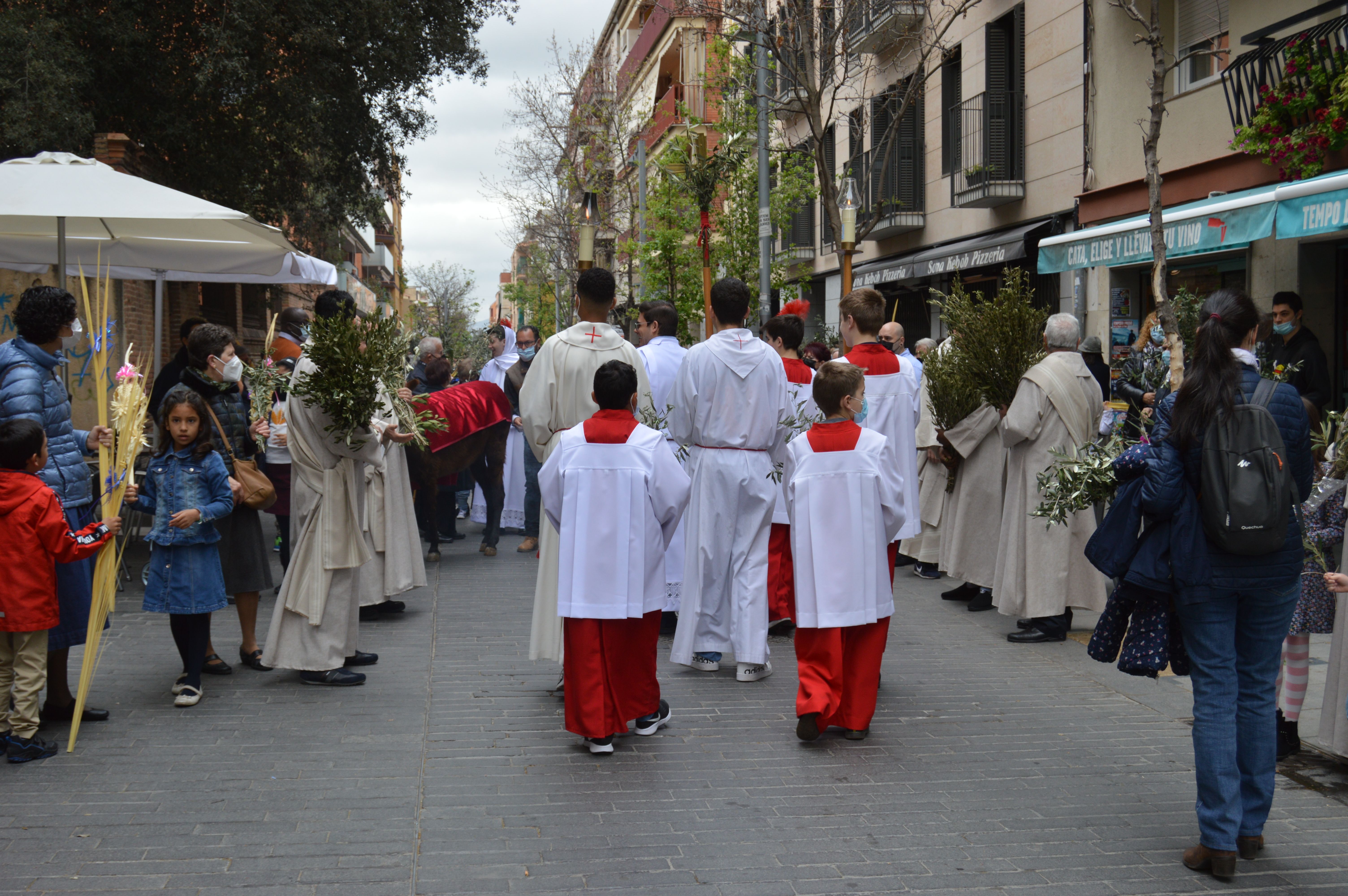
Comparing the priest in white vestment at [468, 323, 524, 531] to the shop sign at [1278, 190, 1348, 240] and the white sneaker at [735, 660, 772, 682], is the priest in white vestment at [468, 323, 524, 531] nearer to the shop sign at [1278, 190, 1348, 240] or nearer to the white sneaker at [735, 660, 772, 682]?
the white sneaker at [735, 660, 772, 682]

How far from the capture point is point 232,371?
23.7 feet

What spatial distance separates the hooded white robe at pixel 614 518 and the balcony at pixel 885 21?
15777 millimetres

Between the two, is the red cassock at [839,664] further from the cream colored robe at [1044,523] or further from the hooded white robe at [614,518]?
the cream colored robe at [1044,523]

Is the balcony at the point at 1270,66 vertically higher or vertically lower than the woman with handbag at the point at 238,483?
higher

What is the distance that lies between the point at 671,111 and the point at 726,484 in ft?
119

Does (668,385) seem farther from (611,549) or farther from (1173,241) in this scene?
(1173,241)

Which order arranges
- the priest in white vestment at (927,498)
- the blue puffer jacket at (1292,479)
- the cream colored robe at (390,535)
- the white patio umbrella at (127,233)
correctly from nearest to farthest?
the blue puffer jacket at (1292,479), the white patio umbrella at (127,233), the cream colored robe at (390,535), the priest in white vestment at (927,498)

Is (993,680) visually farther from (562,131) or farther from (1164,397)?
(562,131)

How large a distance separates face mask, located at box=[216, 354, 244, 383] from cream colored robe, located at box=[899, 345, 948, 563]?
17.2 feet

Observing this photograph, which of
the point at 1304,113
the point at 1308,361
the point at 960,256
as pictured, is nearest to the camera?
the point at 1308,361

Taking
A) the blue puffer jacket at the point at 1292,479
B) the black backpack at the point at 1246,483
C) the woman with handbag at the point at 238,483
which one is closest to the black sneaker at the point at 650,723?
the woman with handbag at the point at 238,483

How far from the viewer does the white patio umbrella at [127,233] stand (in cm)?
768

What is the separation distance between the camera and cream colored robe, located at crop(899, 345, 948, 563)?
32.7 feet

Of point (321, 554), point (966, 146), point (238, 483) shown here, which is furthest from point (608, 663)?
point (966, 146)
